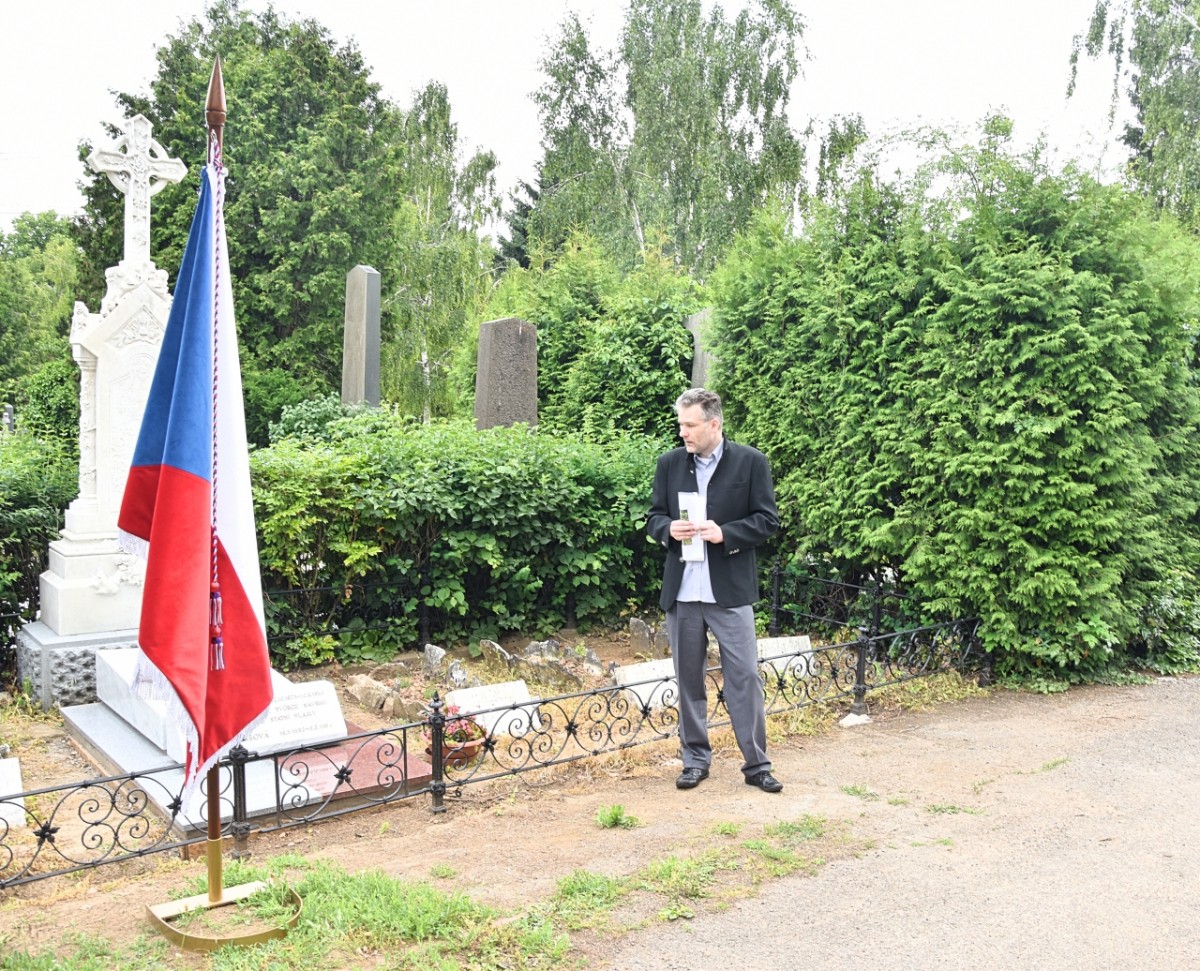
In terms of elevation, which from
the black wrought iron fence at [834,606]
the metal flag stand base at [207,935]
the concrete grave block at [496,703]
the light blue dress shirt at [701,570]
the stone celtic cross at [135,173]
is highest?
the stone celtic cross at [135,173]

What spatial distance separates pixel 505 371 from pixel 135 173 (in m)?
5.00

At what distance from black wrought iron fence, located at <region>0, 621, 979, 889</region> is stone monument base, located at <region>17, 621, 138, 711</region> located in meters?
1.66

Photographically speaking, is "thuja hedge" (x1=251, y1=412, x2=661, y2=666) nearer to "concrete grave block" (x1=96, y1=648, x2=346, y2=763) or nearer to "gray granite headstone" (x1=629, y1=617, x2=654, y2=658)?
"gray granite headstone" (x1=629, y1=617, x2=654, y2=658)

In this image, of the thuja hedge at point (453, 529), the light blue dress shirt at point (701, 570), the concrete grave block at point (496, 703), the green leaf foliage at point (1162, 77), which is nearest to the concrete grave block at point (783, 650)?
the thuja hedge at point (453, 529)

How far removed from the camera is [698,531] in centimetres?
483

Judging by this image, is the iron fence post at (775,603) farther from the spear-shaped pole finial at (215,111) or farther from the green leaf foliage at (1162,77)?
the green leaf foliage at (1162,77)

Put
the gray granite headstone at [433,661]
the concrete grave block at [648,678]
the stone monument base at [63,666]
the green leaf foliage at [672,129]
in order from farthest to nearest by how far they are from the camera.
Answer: the green leaf foliage at [672,129]
the gray granite headstone at [433,661]
the stone monument base at [63,666]
the concrete grave block at [648,678]

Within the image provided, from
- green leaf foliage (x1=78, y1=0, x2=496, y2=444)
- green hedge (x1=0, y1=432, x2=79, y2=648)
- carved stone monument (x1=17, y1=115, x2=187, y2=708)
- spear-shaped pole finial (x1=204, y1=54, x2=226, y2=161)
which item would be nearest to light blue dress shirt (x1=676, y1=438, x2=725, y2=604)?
spear-shaped pole finial (x1=204, y1=54, x2=226, y2=161)

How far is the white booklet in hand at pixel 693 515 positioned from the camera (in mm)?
4867

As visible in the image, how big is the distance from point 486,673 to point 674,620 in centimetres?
287

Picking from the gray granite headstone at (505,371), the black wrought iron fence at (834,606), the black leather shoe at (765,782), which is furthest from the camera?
the gray granite headstone at (505,371)

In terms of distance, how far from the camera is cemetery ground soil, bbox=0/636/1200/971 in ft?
11.1

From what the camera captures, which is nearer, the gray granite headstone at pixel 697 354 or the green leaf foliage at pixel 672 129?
the gray granite headstone at pixel 697 354

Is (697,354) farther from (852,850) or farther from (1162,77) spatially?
(1162,77)
